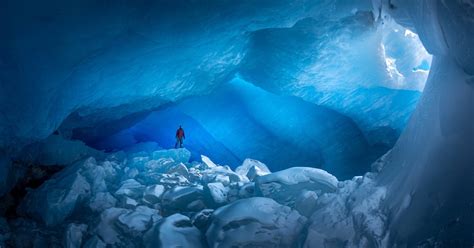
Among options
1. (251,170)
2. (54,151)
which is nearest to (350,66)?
(251,170)

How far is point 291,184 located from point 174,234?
1.73 meters

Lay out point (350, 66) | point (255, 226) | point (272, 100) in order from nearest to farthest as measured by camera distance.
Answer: point (255, 226)
point (350, 66)
point (272, 100)

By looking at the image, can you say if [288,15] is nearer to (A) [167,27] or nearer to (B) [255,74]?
(A) [167,27]

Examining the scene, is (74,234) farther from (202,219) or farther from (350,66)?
(350,66)

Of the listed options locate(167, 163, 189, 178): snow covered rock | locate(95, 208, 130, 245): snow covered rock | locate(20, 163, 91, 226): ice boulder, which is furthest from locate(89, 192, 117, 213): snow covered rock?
locate(167, 163, 189, 178): snow covered rock

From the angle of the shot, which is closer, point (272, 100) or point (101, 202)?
point (101, 202)

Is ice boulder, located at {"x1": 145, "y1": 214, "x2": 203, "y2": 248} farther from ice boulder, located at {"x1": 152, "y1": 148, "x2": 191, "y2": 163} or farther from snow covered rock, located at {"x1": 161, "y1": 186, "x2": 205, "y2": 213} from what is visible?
ice boulder, located at {"x1": 152, "y1": 148, "x2": 191, "y2": 163}

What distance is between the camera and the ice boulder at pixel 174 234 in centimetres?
314

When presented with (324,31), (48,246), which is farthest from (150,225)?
(324,31)

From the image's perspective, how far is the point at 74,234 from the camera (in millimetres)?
3670

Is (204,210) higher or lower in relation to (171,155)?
higher

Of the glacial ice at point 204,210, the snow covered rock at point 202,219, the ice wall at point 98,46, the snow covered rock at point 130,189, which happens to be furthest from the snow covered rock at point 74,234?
the ice wall at point 98,46

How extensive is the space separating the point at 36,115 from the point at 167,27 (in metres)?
2.29

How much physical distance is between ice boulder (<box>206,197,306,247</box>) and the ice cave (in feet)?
0.05
